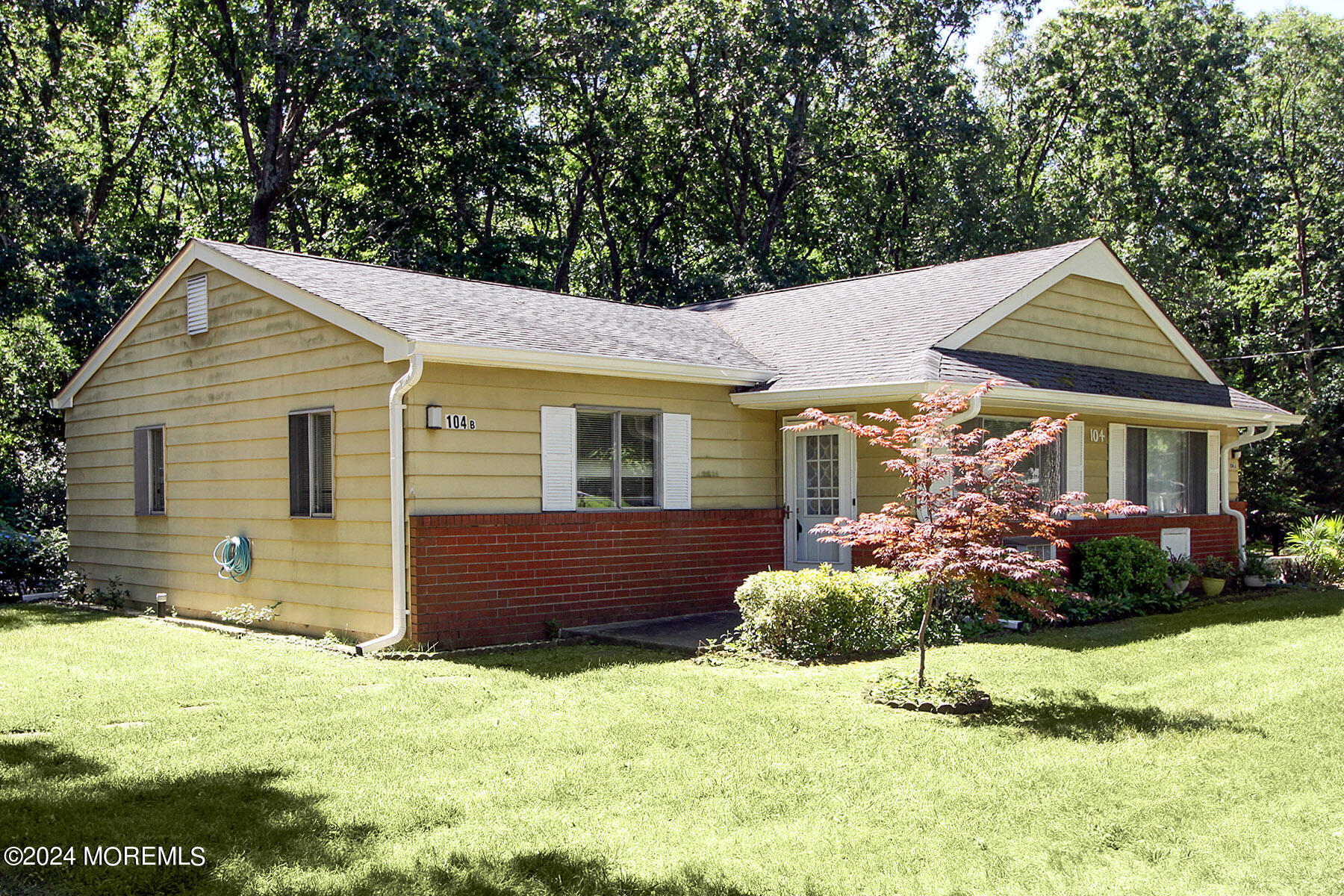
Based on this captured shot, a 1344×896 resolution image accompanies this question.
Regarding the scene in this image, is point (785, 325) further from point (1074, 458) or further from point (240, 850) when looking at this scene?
point (240, 850)

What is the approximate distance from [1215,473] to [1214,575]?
7.31ft

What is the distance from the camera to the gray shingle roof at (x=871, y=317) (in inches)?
501

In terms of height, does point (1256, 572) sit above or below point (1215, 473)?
below

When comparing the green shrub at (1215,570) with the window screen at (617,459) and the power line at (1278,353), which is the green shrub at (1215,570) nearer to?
the window screen at (617,459)

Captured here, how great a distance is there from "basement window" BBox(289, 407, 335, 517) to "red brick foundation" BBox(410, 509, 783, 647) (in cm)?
179

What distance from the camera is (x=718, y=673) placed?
29.8 feet

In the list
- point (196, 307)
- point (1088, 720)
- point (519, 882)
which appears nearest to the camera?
point (519, 882)

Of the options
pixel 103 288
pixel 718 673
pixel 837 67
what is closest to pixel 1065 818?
pixel 718 673

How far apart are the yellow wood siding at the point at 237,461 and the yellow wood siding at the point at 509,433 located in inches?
18.7

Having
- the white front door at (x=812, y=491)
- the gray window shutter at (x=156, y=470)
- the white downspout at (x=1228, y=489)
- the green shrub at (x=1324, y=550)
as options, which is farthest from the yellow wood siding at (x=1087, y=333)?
the gray window shutter at (x=156, y=470)

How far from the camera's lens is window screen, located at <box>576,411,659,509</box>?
11.7 meters

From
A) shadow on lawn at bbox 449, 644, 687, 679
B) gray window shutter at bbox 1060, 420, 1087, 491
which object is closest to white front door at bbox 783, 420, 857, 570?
gray window shutter at bbox 1060, 420, 1087, 491

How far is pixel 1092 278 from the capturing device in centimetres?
1526

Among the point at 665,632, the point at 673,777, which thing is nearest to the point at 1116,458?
the point at 665,632
